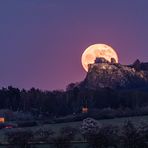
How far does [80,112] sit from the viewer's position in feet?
405

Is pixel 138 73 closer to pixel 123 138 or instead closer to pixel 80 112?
pixel 80 112

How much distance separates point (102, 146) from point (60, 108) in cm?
6787

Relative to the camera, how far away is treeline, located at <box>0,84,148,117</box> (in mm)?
129300

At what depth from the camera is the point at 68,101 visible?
13762cm

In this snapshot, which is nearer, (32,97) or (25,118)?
(25,118)

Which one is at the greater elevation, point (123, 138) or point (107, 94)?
point (107, 94)

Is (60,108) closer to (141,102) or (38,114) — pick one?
(38,114)

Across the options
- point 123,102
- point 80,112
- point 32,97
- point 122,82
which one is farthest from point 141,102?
point 122,82

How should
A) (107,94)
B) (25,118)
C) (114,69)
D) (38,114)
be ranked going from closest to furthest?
1. (25,118)
2. (38,114)
3. (107,94)
4. (114,69)

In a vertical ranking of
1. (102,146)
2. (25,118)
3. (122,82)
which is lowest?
(102,146)

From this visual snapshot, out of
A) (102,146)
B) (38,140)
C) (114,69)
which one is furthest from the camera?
(114,69)

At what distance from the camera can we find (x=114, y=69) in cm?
19062

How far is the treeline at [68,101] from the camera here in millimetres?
129300

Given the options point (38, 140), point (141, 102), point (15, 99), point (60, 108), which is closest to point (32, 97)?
point (15, 99)
